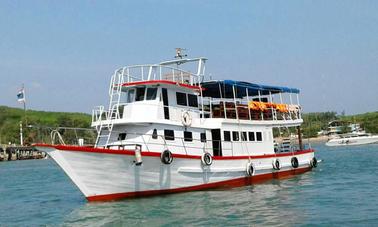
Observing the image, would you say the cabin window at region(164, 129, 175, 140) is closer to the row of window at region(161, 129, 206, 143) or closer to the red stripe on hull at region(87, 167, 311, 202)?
the row of window at region(161, 129, 206, 143)

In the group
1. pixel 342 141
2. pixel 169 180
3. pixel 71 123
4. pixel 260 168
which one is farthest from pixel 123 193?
pixel 71 123

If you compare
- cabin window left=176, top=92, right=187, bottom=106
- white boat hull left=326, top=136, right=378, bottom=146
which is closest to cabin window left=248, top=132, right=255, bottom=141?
cabin window left=176, top=92, right=187, bottom=106

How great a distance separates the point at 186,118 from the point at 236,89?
5.98 metres

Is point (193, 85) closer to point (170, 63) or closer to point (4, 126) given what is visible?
point (170, 63)

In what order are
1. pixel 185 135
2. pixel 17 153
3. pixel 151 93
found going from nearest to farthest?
pixel 151 93 → pixel 185 135 → pixel 17 153

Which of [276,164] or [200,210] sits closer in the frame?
[200,210]

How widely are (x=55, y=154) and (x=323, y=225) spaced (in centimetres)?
952

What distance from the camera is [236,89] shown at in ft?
85.6

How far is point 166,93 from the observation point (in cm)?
2086

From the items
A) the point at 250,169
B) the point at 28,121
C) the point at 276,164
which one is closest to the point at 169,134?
the point at 250,169

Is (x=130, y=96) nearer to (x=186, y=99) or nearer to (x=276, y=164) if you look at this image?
(x=186, y=99)

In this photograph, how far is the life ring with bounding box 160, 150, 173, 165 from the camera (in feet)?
60.9

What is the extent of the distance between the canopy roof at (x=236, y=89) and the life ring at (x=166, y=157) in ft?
19.7

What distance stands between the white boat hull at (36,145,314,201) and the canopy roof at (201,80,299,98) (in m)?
4.11
